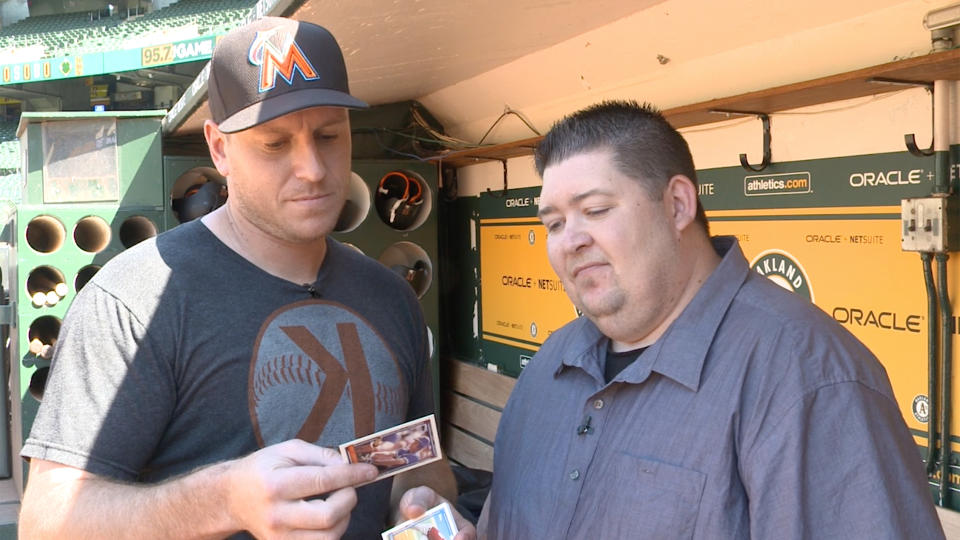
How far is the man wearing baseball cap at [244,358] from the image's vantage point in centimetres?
154

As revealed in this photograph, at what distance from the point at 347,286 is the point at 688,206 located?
0.74m

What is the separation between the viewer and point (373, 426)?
6.19 feet

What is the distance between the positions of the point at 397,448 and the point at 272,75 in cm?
75

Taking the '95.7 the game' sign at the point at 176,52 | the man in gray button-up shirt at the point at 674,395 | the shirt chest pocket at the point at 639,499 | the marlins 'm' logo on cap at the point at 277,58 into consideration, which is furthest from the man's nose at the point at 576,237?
the '95.7 the game' sign at the point at 176,52

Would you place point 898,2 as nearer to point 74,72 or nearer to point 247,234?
point 247,234

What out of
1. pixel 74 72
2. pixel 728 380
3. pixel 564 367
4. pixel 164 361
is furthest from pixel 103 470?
pixel 74 72

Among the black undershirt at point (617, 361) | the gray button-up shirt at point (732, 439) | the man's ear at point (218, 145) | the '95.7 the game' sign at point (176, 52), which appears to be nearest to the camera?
the gray button-up shirt at point (732, 439)

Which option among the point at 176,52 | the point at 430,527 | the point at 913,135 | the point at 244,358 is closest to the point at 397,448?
the point at 430,527

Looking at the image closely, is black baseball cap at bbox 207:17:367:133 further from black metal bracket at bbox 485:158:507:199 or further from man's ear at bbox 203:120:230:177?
black metal bracket at bbox 485:158:507:199

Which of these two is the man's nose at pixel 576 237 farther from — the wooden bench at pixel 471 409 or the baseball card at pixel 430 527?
the wooden bench at pixel 471 409

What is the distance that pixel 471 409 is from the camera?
5.45 metres

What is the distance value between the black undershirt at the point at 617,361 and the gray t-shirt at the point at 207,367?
1.52 feet

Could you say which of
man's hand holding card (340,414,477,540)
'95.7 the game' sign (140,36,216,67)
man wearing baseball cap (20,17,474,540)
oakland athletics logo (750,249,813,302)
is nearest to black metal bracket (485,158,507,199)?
oakland athletics logo (750,249,813,302)

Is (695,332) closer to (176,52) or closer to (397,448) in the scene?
(397,448)
